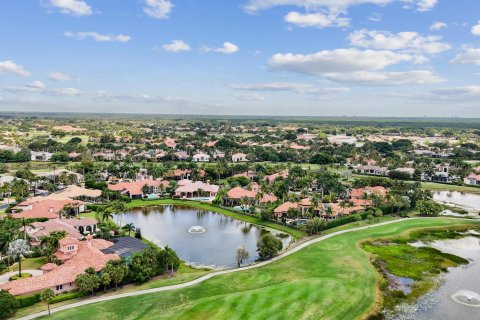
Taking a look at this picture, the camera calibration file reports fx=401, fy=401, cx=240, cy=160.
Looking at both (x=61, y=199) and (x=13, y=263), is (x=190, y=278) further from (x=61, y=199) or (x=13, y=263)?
(x=61, y=199)

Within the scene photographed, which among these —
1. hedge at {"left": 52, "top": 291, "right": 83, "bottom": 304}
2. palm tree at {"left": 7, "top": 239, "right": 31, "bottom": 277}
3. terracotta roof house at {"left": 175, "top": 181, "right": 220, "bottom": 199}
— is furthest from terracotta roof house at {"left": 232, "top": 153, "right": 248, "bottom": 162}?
hedge at {"left": 52, "top": 291, "right": 83, "bottom": 304}

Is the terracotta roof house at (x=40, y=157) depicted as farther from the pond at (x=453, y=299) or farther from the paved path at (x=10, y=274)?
the pond at (x=453, y=299)

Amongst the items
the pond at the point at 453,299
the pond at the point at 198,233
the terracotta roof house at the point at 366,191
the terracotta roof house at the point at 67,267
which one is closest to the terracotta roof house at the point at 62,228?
the terracotta roof house at the point at 67,267

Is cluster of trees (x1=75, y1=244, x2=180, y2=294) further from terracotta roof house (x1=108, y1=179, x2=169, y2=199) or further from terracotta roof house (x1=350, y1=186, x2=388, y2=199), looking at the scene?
terracotta roof house (x1=350, y1=186, x2=388, y2=199)

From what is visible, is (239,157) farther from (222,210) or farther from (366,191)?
(222,210)

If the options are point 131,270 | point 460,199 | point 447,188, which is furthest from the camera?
point 447,188

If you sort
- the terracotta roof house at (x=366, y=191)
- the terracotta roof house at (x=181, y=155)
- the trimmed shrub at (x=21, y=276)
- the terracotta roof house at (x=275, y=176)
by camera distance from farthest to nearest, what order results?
the terracotta roof house at (x=181, y=155), the terracotta roof house at (x=275, y=176), the terracotta roof house at (x=366, y=191), the trimmed shrub at (x=21, y=276)

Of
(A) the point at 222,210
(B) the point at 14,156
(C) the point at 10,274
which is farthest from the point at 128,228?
(B) the point at 14,156
